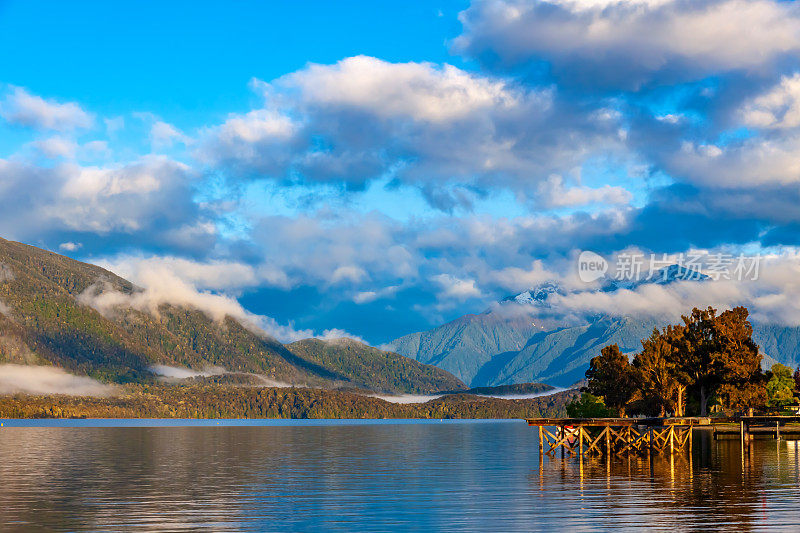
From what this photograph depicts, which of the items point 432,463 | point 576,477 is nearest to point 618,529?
point 576,477

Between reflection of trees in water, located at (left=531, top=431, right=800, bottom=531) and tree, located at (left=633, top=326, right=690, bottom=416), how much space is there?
27346 millimetres

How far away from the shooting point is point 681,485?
73.9m

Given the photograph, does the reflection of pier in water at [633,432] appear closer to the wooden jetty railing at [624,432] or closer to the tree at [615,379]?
the wooden jetty railing at [624,432]

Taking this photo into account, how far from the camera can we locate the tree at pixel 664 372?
479 feet

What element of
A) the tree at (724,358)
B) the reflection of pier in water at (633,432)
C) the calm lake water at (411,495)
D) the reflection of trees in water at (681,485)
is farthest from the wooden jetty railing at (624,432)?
the tree at (724,358)

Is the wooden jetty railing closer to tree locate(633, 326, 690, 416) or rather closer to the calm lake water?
the calm lake water

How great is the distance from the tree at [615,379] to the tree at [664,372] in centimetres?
225

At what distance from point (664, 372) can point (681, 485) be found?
7466cm

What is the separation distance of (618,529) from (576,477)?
36.2m

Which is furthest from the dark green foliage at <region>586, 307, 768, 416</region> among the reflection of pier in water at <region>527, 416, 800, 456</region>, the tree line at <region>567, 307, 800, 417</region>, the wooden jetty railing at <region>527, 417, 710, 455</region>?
the wooden jetty railing at <region>527, 417, 710, 455</region>

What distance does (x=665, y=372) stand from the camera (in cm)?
14588

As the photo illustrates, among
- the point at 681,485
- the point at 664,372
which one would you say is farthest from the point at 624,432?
the point at 681,485

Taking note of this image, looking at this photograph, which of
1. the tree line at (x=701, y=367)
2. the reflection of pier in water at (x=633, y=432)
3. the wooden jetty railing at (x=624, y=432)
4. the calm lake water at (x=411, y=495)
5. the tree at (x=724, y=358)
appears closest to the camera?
the calm lake water at (x=411, y=495)

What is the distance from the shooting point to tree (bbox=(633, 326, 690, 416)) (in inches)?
5748
